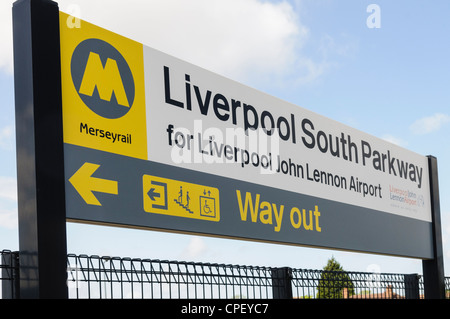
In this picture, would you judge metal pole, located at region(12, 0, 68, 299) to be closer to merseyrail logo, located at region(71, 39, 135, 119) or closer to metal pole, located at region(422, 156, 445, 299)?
merseyrail logo, located at region(71, 39, 135, 119)

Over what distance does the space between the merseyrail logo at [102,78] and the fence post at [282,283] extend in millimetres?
2840

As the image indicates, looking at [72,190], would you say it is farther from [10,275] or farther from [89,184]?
[10,275]

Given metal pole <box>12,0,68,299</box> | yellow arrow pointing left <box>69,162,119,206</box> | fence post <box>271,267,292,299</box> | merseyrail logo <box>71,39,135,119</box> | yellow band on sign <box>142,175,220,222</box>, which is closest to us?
metal pole <box>12,0,68,299</box>

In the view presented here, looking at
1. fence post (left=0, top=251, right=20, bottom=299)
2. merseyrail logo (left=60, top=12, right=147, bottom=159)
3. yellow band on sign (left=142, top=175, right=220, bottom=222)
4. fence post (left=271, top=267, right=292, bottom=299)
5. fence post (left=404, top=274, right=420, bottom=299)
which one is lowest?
fence post (left=404, top=274, right=420, bottom=299)

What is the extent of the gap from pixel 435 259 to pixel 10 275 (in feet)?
27.6

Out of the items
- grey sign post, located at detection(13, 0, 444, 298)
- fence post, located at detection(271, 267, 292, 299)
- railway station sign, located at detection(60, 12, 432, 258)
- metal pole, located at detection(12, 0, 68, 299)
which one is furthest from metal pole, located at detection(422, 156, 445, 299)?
metal pole, located at detection(12, 0, 68, 299)

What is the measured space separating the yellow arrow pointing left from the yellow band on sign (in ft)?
1.56

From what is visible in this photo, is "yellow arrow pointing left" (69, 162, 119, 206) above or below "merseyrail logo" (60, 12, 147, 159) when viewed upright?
below

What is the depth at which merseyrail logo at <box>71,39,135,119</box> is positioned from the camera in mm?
6117

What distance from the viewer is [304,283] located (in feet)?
27.1

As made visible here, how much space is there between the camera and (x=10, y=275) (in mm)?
5297

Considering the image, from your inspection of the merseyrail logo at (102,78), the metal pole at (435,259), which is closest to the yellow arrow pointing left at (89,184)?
the merseyrail logo at (102,78)
